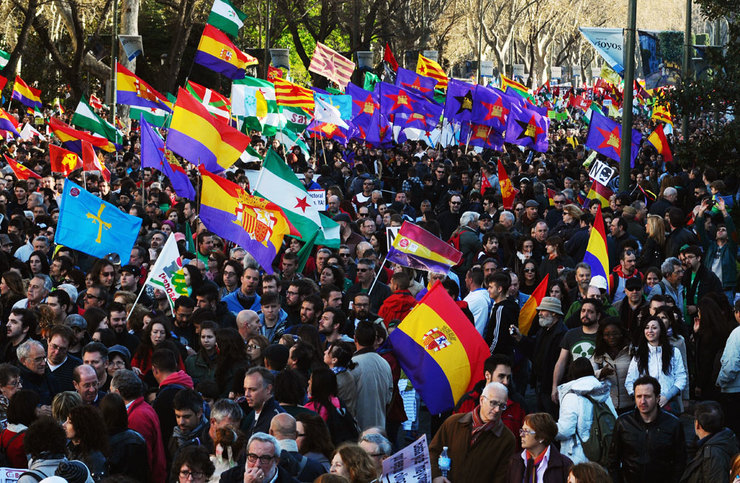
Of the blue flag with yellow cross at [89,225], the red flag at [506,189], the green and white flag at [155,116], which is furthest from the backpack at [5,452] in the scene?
the green and white flag at [155,116]

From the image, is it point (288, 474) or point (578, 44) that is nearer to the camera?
point (288, 474)

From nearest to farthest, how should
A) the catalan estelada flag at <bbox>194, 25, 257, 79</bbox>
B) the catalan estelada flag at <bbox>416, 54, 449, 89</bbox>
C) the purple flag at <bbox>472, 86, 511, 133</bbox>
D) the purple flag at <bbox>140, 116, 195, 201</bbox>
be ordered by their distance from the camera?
the purple flag at <bbox>140, 116, 195, 201</bbox>, the catalan estelada flag at <bbox>194, 25, 257, 79</bbox>, the purple flag at <bbox>472, 86, 511, 133</bbox>, the catalan estelada flag at <bbox>416, 54, 449, 89</bbox>

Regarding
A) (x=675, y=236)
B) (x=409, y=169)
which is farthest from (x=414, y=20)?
(x=675, y=236)

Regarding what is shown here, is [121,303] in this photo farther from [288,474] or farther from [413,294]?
[288,474]

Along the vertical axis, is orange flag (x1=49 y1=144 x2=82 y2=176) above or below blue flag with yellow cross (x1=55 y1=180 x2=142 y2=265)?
below

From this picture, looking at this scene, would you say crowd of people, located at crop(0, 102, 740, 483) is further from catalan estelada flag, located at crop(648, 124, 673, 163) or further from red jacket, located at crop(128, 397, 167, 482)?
catalan estelada flag, located at crop(648, 124, 673, 163)

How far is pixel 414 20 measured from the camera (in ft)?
185

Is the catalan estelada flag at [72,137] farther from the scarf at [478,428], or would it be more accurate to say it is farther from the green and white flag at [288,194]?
Result: the scarf at [478,428]

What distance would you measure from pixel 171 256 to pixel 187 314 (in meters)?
1.02

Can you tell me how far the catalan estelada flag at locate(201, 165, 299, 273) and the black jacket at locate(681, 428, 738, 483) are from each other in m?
5.55

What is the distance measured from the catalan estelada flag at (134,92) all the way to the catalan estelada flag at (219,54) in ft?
3.15

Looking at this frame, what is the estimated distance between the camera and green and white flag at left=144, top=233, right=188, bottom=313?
10.7 m

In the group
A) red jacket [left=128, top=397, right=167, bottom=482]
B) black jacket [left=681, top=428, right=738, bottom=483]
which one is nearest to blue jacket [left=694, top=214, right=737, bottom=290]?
black jacket [left=681, top=428, right=738, bottom=483]

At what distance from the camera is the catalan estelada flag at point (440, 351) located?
8.45 meters
